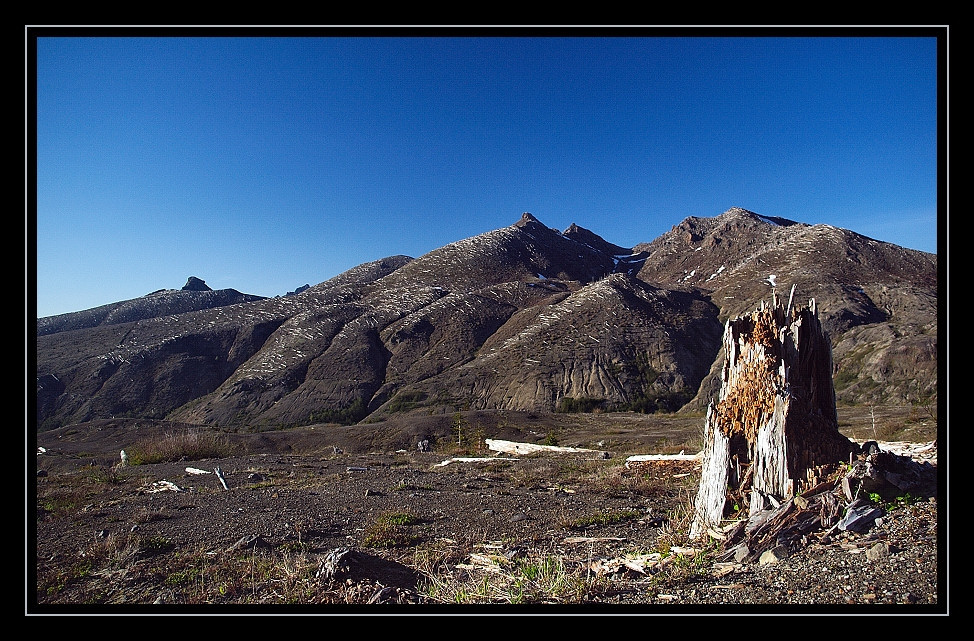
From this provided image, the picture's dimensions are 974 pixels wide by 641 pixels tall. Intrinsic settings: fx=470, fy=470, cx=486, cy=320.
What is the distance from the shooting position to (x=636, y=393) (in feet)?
188

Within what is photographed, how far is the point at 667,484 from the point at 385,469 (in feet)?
31.9

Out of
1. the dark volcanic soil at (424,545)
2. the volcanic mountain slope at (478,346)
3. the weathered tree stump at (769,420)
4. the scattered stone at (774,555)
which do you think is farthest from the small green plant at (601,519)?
the volcanic mountain slope at (478,346)

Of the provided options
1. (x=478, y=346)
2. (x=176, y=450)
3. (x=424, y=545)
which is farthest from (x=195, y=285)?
(x=424, y=545)

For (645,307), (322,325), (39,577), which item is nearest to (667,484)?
(39,577)

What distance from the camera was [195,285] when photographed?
13212 cm

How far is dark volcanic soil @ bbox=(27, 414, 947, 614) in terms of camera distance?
4.15m

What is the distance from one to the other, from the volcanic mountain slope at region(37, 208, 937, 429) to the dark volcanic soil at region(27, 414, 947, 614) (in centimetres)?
4260

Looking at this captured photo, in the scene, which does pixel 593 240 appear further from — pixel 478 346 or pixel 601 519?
pixel 601 519

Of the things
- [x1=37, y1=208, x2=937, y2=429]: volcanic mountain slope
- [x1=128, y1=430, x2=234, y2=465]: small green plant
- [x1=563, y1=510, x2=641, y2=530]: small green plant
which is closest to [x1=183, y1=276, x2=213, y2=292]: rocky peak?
[x1=37, y1=208, x2=937, y2=429]: volcanic mountain slope

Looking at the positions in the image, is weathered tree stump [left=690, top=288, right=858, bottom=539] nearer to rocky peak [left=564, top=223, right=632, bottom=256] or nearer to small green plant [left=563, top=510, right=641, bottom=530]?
small green plant [left=563, top=510, right=641, bottom=530]

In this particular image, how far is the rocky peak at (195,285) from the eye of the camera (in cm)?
12789

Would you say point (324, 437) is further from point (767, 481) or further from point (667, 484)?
point (767, 481)

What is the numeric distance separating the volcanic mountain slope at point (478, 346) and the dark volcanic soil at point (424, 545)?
1677 inches

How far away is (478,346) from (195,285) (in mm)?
99702
